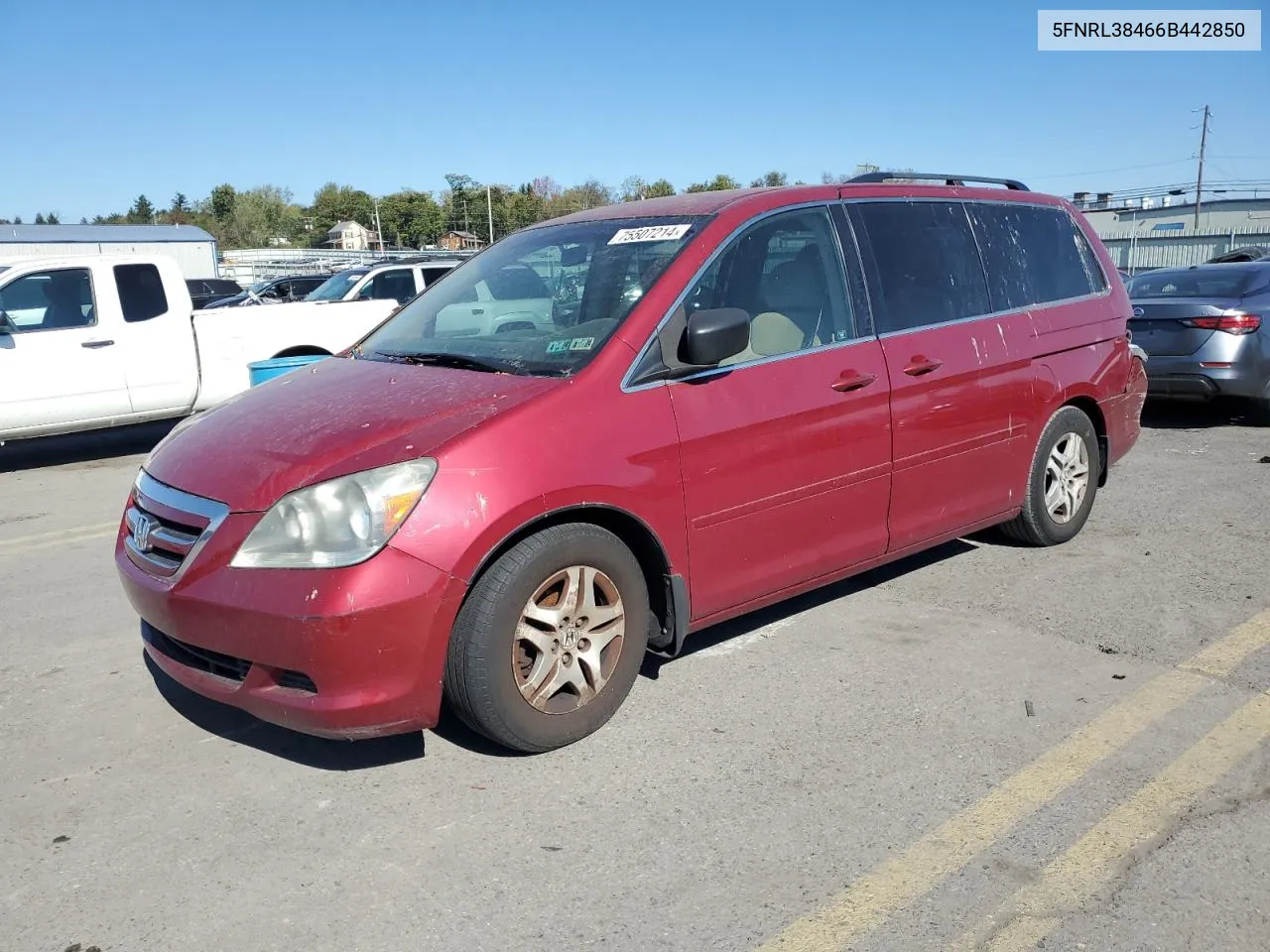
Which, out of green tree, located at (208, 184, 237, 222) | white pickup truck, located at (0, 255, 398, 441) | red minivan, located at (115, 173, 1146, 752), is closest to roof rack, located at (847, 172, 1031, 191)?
red minivan, located at (115, 173, 1146, 752)

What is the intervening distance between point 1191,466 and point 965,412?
4125 mm

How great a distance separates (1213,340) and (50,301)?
33.0 ft

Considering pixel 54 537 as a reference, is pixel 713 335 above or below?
above

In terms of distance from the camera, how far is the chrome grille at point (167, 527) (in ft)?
10.7

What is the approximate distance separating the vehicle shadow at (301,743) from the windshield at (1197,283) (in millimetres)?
8683

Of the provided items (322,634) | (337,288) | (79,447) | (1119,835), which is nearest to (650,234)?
(322,634)

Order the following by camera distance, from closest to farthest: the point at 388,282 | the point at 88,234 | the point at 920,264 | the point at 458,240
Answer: the point at 920,264 → the point at 388,282 → the point at 88,234 → the point at 458,240

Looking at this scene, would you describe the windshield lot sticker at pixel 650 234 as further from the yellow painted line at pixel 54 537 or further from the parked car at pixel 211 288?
the parked car at pixel 211 288

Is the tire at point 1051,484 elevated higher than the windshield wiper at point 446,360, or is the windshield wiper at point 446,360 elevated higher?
the windshield wiper at point 446,360

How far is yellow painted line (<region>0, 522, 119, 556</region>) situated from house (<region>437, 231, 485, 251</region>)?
69569mm

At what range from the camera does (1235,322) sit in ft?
29.5

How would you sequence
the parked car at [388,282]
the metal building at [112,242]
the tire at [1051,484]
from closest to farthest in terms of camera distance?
the tire at [1051,484] → the parked car at [388,282] → the metal building at [112,242]

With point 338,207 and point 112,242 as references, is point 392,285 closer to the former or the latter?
point 112,242

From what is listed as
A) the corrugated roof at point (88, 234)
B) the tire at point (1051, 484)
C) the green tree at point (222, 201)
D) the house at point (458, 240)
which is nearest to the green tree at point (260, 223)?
the green tree at point (222, 201)
